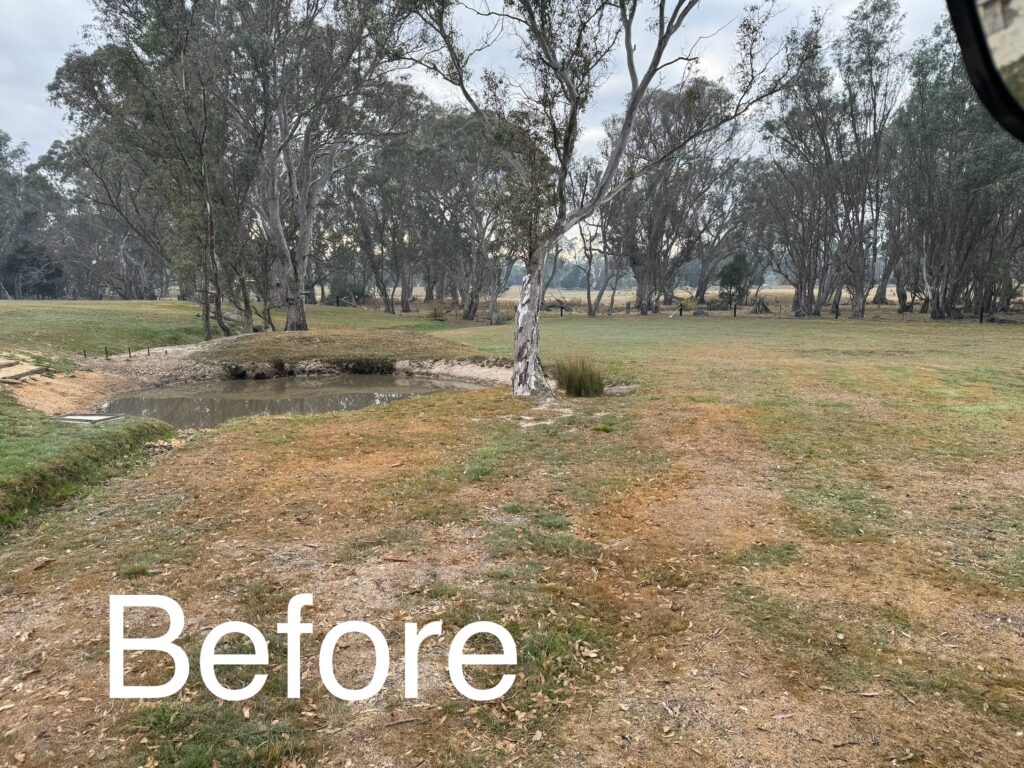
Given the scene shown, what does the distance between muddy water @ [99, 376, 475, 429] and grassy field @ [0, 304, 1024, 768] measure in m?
5.15

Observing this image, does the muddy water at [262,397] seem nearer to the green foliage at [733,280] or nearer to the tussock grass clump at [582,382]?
the tussock grass clump at [582,382]

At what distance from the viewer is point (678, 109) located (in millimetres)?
37781

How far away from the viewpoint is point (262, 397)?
16688mm

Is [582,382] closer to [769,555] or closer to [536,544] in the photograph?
[536,544]

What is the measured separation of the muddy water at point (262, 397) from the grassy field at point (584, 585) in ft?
16.9

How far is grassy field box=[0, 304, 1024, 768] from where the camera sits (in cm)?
312

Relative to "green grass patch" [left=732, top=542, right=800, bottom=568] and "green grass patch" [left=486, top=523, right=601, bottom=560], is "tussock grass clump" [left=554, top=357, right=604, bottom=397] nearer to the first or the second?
"green grass patch" [left=486, top=523, right=601, bottom=560]

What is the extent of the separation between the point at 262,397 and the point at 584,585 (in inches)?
555

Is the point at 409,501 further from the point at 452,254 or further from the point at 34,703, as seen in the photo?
the point at 452,254

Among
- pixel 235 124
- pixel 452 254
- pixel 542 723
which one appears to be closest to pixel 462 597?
pixel 542 723

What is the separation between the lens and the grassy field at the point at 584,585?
3.12 metres

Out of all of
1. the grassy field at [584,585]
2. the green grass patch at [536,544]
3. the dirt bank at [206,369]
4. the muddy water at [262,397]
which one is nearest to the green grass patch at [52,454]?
the grassy field at [584,585]

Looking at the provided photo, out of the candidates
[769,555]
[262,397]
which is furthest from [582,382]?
[262,397]

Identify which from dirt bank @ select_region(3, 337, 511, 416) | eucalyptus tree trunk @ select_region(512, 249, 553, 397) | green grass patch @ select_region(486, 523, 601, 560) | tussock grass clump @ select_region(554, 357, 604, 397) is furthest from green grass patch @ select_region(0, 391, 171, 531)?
tussock grass clump @ select_region(554, 357, 604, 397)
